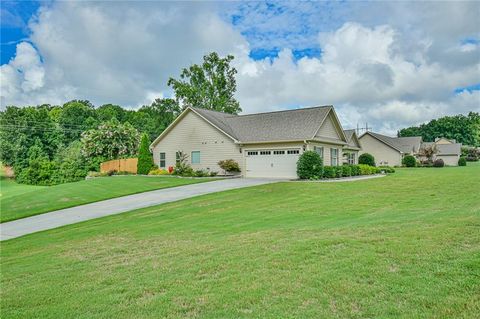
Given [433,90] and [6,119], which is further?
[6,119]

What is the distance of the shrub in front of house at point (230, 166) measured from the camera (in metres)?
26.6

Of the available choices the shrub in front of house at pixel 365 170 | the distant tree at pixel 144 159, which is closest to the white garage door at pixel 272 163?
the shrub in front of house at pixel 365 170

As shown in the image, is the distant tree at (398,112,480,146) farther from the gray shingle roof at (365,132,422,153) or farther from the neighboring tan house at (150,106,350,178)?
the neighboring tan house at (150,106,350,178)

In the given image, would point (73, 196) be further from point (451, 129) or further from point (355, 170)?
point (451, 129)

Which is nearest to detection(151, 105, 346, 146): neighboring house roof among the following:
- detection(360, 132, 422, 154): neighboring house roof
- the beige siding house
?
the beige siding house

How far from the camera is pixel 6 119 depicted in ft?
170

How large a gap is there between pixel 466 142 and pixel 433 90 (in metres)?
79.5

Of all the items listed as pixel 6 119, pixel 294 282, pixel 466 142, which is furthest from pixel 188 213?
pixel 466 142

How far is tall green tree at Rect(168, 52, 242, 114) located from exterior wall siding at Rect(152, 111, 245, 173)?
2025cm

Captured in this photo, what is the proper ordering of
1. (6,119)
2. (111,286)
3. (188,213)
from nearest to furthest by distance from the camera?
(111,286), (188,213), (6,119)

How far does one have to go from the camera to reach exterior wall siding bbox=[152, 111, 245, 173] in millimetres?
27469

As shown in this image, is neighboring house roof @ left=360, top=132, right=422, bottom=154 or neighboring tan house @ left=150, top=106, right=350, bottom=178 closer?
neighboring tan house @ left=150, top=106, right=350, bottom=178

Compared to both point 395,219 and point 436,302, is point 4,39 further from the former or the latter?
point 436,302

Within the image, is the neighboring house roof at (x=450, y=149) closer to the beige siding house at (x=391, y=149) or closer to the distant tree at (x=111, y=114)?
the beige siding house at (x=391, y=149)
